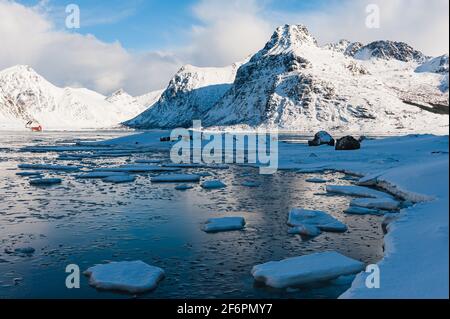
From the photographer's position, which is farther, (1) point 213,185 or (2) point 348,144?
(2) point 348,144

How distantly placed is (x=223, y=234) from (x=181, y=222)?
1.99m

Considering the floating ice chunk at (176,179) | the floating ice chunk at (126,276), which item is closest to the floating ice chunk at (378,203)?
the floating ice chunk at (126,276)

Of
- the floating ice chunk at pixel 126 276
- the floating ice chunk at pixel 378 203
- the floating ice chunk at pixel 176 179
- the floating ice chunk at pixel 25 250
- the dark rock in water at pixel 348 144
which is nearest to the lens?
the floating ice chunk at pixel 126 276

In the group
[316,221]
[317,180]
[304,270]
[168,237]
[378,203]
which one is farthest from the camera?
[317,180]

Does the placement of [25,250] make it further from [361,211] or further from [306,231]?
[361,211]

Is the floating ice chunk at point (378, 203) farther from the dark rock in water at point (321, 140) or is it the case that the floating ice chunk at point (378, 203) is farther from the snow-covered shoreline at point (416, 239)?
the dark rock in water at point (321, 140)

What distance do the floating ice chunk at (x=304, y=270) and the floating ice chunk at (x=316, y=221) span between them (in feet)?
10.5

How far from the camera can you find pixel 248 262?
32.3ft

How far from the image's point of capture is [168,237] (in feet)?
39.4

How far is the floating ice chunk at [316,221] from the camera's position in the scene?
12.7 m

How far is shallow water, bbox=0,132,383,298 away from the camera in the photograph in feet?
27.9

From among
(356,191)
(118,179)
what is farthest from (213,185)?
(356,191)

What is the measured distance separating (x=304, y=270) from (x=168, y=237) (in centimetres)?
463

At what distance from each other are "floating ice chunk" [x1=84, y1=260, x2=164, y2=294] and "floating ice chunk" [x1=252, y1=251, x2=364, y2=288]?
2.15 m
